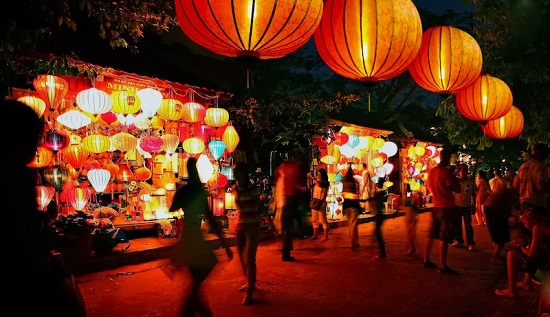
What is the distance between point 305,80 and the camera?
83.0ft

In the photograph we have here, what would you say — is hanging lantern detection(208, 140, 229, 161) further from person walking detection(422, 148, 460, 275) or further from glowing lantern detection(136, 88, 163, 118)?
person walking detection(422, 148, 460, 275)

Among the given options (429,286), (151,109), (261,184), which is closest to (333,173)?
(261,184)

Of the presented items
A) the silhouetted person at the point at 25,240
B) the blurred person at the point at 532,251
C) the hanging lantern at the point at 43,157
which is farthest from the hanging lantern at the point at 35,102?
the blurred person at the point at 532,251

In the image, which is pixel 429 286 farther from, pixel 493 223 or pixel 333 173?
pixel 333 173

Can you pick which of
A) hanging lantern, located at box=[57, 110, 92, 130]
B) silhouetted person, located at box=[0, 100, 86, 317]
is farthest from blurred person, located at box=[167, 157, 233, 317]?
hanging lantern, located at box=[57, 110, 92, 130]

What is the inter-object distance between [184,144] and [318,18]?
302 inches

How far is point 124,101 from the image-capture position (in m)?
9.84

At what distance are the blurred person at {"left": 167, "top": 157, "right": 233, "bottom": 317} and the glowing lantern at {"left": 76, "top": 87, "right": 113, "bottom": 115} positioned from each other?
516 centimetres

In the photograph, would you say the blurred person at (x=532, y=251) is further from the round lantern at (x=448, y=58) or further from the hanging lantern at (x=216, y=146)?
the hanging lantern at (x=216, y=146)

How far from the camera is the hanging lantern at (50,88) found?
8375mm

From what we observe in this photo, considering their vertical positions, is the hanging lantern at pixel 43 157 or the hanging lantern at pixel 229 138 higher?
the hanging lantern at pixel 229 138

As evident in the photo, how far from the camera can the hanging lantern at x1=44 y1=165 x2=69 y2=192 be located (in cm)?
964

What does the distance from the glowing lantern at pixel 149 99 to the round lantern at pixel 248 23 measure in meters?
5.74

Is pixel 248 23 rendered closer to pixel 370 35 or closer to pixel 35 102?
pixel 370 35
